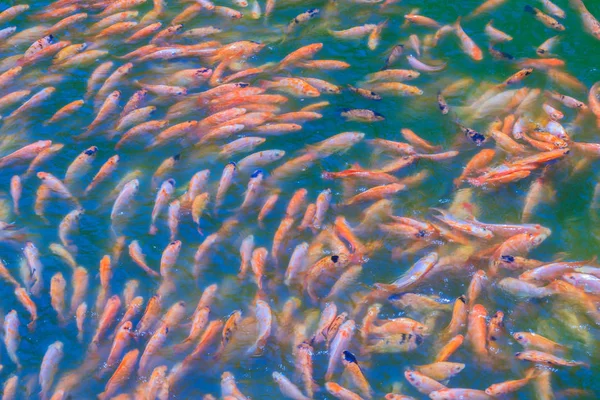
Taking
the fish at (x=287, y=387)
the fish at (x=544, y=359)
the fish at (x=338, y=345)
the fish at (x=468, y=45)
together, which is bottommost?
the fish at (x=287, y=387)

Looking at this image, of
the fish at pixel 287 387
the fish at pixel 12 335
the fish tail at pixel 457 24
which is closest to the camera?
the fish at pixel 287 387

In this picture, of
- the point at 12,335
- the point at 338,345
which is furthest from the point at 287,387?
the point at 12,335

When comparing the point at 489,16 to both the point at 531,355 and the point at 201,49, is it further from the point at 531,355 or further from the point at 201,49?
the point at 531,355

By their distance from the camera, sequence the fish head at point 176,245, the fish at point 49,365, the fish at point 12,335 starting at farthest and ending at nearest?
the fish head at point 176,245, the fish at point 12,335, the fish at point 49,365

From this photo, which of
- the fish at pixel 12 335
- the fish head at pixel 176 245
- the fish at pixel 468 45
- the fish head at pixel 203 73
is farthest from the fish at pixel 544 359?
the fish head at pixel 203 73

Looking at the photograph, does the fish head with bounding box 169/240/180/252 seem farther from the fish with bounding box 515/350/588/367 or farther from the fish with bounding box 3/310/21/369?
the fish with bounding box 515/350/588/367

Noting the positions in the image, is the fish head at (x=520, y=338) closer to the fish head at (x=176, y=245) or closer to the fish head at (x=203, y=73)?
the fish head at (x=176, y=245)

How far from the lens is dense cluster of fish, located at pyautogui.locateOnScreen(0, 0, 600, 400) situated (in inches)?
210

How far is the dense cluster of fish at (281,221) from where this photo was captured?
5.33 meters

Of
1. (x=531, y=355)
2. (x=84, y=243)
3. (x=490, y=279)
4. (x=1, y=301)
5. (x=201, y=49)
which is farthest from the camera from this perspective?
(x=201, y=49)

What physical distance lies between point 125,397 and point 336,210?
9.91 feet

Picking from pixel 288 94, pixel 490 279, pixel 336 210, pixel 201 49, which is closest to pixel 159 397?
pixel 336 210

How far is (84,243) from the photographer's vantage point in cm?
653

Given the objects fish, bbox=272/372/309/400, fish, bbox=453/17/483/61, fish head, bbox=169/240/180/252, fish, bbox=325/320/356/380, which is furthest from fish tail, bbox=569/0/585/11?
fish, bbox=272/372/309/400
